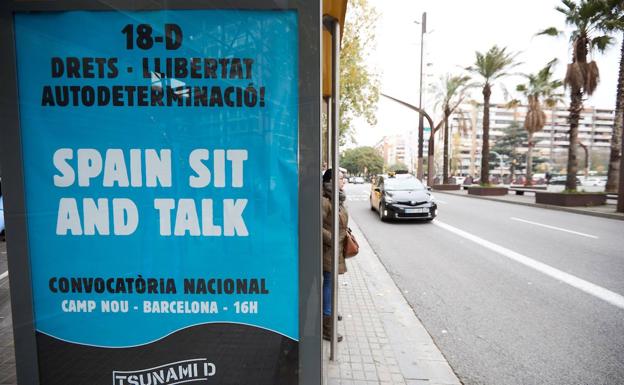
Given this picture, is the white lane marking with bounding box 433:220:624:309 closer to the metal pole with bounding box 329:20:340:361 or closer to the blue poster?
the metal pole with bounding box 329:20:340:361

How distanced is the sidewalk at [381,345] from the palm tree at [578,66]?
18.4 meters

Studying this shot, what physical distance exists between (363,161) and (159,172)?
107 m

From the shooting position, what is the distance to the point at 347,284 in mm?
5559

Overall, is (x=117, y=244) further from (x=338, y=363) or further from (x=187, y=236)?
(x=338, y=363)

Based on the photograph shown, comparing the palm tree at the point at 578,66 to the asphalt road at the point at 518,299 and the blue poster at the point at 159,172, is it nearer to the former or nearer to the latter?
the asphalt road at the point at 518,299

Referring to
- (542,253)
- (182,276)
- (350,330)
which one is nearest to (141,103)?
(182,276)

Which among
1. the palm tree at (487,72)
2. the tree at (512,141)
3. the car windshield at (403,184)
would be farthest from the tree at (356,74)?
the tree at (512,141)

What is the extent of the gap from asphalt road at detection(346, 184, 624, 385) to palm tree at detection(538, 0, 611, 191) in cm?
1139

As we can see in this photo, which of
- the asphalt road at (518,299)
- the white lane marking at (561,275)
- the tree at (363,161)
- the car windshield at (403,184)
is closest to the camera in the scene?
the asphalt road at (518,299)

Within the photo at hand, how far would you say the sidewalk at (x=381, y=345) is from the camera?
293cm

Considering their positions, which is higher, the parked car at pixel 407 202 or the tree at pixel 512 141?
the tree at pixel 512 141

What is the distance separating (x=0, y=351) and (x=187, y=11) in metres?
3.74

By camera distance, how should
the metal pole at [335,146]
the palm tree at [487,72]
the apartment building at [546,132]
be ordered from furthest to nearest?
the apartment building at [546,132] < the palm tree at [487,72] < the metal pole at [335,146]

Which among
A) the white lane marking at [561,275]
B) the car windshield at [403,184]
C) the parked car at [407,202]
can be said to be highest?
A: the car windshield at [403,184]
